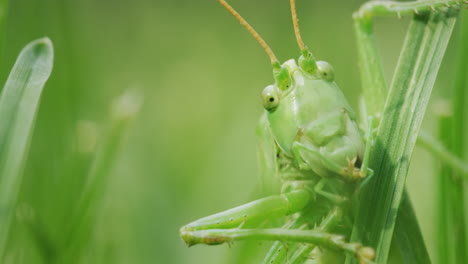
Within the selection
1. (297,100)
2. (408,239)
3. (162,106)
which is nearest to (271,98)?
(297,100)

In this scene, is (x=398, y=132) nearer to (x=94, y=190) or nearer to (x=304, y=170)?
(x=304, y=170)

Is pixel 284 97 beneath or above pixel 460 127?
above

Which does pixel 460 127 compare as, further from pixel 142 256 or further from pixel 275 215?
pixel 142 256

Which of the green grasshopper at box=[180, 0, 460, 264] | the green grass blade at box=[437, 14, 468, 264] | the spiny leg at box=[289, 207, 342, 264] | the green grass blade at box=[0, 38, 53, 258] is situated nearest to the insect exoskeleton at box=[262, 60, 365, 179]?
the green grasshopper at box=[180, 0, 460, 264]

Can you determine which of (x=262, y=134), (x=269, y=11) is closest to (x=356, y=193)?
(x=262, y=134)

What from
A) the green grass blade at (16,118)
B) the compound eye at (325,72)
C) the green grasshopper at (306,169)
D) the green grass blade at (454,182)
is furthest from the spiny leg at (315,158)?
the green grass blade at (16,118)
